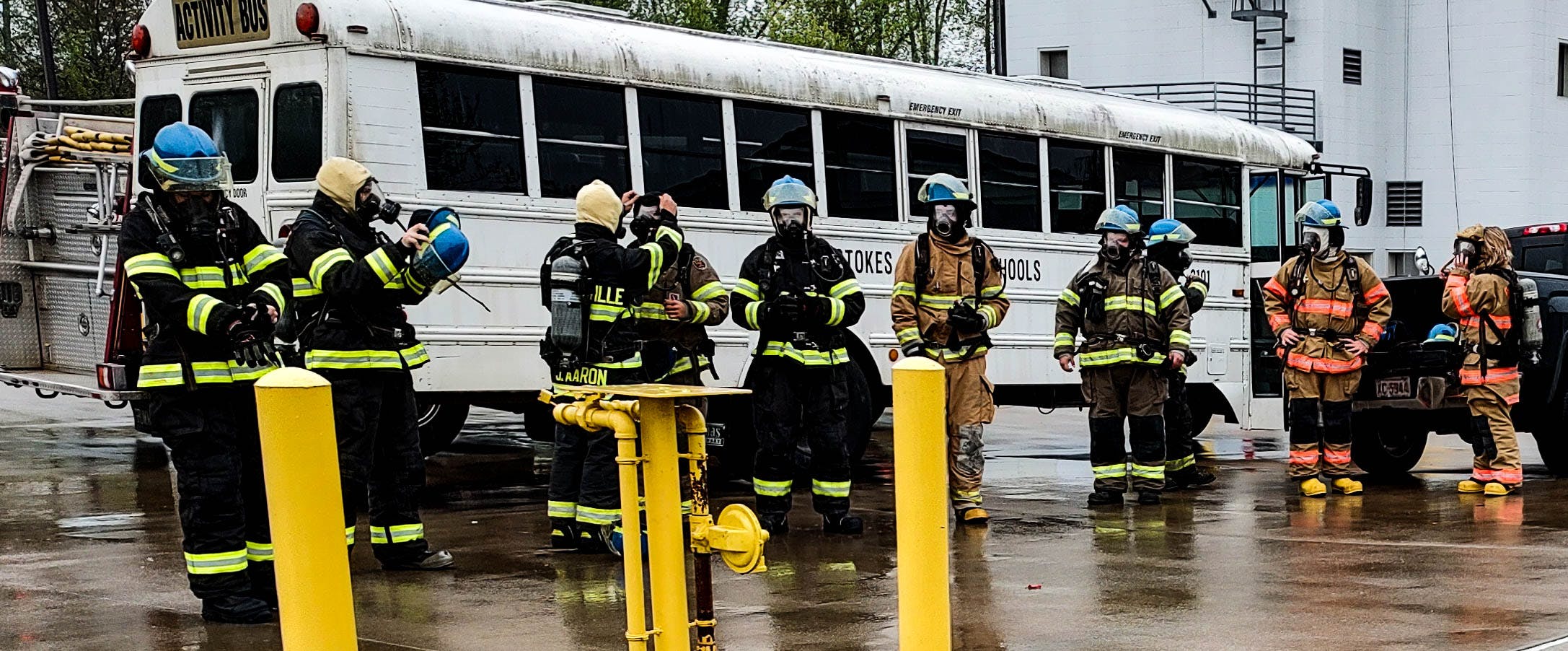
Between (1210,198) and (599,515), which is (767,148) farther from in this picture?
(1210,198)

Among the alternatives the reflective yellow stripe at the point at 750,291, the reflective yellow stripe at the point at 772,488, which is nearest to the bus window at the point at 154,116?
the reflective yellow stripe at the point at 750,291

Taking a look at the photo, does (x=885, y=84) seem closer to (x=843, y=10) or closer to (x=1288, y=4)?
(x=1288, y=4)

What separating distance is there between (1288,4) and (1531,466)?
19806mm

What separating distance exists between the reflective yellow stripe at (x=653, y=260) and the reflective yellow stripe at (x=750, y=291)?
0.86m

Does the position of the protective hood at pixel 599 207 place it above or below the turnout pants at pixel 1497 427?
above

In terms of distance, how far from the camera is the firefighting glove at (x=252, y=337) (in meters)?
6.35

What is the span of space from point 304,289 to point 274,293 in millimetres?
833

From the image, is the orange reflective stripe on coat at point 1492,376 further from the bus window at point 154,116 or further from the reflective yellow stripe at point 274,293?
the bus window at point 154,116

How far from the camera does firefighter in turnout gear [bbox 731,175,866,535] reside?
8641 mm

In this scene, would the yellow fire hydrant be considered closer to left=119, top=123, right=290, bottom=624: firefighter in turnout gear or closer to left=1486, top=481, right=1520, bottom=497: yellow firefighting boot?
left=119, top=123, right=290, bottom=624: firefighter in turnout gear

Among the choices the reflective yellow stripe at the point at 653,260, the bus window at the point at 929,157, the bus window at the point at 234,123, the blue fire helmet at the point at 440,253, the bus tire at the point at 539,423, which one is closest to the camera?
the blue fire helmet at the point at 440,253

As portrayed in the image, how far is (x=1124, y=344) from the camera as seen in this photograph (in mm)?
9867

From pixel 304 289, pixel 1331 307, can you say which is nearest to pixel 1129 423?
pixel 1331 307

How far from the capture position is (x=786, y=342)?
28.3 ft
